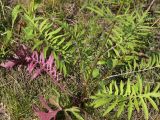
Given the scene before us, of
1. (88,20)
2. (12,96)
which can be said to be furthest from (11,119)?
(88,20)

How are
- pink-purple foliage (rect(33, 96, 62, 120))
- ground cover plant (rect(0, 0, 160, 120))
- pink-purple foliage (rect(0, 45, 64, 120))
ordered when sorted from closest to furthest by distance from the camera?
pink-purple foliage (rect(33, 96, 62, 120)) < ground cover plant (rect(0, 0, 160, 120)) < pink-purple foliage (rect(0, 45, 64, 120))

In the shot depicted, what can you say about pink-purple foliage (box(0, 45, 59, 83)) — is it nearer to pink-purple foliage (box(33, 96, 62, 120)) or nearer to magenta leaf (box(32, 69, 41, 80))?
magenta leaf (box(32, 69, 41, 80))

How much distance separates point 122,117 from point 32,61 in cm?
70

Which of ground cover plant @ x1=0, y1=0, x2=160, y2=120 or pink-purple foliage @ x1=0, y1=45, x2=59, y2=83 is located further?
pink-purple foliage @ x1=0, y1=45, x2=59, y2=83

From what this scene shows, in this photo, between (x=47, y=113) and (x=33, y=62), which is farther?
(x=33, y=62)

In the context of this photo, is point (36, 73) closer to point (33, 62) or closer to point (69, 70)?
point (33, 62)

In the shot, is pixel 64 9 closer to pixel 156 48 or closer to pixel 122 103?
pixel 156 48

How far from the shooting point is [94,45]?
278 cm

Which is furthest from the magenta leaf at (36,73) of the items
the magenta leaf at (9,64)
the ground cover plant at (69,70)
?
the magenta leaf at (9,64)

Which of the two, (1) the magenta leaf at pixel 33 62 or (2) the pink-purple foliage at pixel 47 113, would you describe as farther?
(1) the magenta leaf at pixel 33 62

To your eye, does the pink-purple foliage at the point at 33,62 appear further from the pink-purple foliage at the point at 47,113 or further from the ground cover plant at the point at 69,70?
the pink-purple foliage at the point at 47,113

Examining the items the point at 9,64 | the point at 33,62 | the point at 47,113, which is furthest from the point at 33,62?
the point at 47,113

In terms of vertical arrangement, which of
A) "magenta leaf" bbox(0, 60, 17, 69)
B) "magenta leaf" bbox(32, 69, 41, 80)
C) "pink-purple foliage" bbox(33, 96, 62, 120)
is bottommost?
"pink-purple foliage" bbox(33, 96, 62, 120)

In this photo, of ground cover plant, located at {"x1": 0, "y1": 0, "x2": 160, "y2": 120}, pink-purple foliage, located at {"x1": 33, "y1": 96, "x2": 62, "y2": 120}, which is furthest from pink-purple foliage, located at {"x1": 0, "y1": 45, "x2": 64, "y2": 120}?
pink-purple foliage, located at {"x1": 33, "y1": 96, "x2": 62, "y2": 120}
